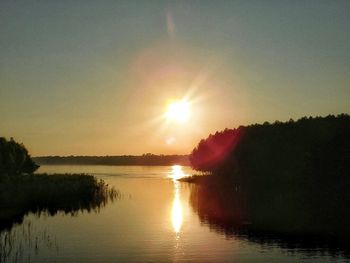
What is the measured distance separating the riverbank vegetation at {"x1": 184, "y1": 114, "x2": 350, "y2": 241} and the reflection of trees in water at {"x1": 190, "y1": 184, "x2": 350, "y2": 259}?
1.04ft

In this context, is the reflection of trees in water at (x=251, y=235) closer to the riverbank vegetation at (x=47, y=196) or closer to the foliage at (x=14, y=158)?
the riverbank vegetation at (x=47, y=196)

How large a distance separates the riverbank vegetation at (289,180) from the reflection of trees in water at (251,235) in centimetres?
32

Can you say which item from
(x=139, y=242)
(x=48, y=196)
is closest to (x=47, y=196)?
(x=48, y=196)

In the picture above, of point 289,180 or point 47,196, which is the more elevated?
point 289,180

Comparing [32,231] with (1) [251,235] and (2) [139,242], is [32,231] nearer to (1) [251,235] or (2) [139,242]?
(2) [139,242]

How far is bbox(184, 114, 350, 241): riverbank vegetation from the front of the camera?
5853cm

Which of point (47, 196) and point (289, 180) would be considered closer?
point (47, 196)

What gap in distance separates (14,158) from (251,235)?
11554 cm

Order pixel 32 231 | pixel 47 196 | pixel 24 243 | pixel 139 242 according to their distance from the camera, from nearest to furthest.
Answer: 1. pixel 24 243
2. pixel 139 242
3. pixel 32 231
4. pixel 47 196

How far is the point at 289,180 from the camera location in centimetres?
11344

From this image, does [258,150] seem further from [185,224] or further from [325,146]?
[185,224]

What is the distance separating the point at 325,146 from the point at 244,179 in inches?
1541

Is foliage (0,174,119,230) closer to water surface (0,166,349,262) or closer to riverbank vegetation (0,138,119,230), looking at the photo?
riverbank vegetation (0,138,119,230)

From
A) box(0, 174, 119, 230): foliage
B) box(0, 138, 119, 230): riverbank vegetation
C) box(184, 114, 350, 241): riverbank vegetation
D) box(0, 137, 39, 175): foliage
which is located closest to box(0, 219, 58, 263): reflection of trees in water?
box(0, 138, 119, 230): riverbank vegetation
